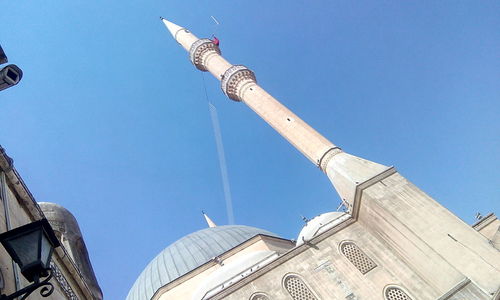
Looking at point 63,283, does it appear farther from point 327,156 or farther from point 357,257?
point 327,156

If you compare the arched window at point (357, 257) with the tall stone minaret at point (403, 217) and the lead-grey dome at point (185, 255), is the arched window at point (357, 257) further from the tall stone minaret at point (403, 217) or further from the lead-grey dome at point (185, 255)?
the lead-grey dome at point (185, 255)

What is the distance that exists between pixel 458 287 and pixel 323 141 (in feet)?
22.2

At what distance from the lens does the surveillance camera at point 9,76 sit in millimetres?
3240

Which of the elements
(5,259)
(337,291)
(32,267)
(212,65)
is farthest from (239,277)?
(212,65)

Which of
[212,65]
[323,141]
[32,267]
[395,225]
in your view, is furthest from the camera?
[212,65]

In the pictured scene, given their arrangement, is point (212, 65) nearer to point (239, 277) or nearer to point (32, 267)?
point (239, 277)

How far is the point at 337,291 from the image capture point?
1034 cm

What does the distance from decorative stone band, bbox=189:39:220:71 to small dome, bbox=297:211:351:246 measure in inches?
424

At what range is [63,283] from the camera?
433 cm

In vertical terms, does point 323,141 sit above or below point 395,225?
above

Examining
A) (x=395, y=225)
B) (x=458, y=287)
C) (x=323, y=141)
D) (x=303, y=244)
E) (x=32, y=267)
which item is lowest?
(x=458, y=287)

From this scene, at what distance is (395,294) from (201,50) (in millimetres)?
15304

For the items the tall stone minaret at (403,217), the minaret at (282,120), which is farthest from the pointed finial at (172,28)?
the tall stone minaret at (403,217)

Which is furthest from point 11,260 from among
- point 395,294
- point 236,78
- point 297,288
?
point 236,78
